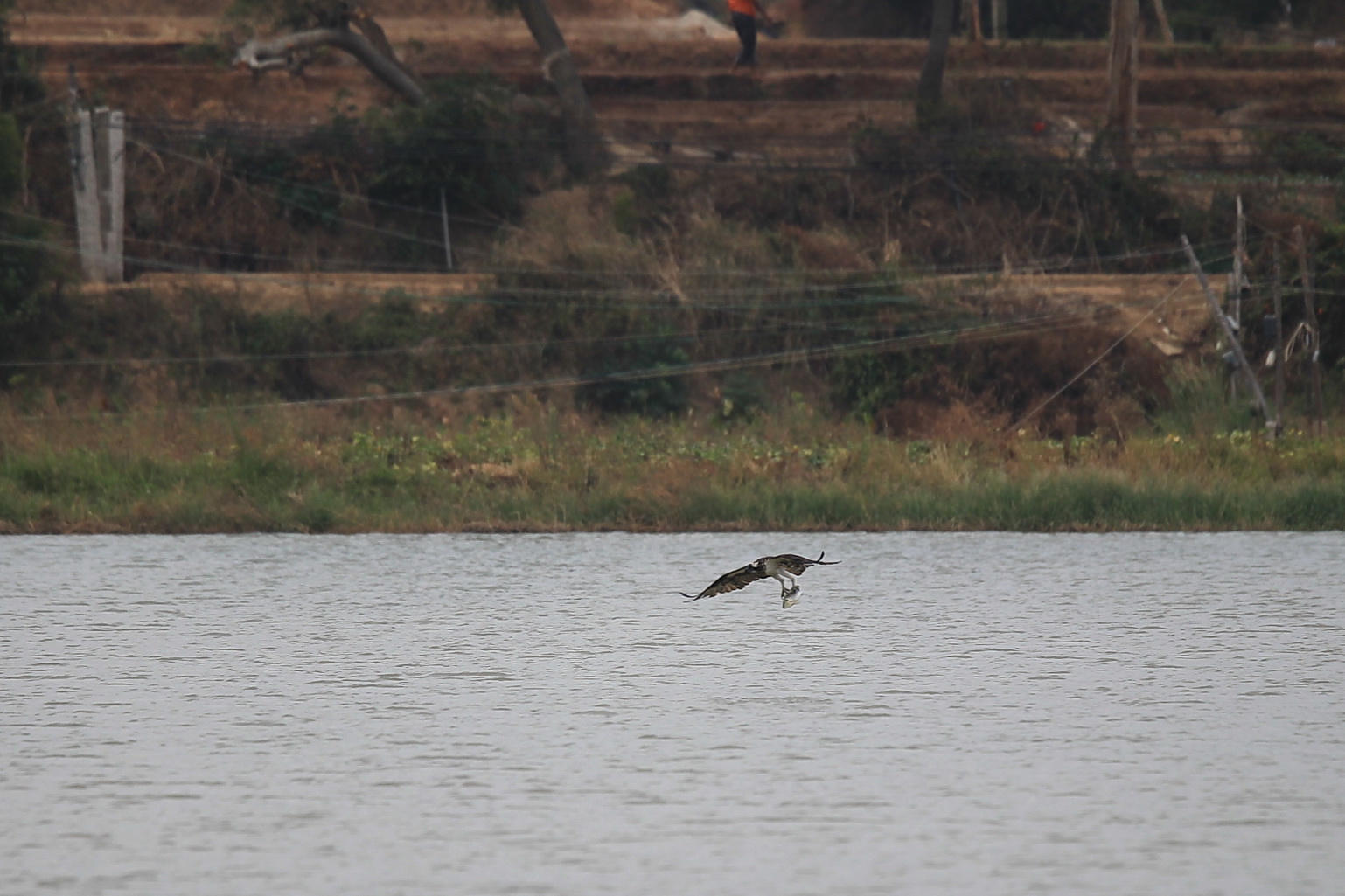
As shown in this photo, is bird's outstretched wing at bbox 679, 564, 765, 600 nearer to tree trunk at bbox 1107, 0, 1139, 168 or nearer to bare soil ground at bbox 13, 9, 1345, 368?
tree trunk at bbox 1107, 0, 1139, 168

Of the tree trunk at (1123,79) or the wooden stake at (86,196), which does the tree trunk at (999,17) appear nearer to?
the tree trunk at (1123,79)

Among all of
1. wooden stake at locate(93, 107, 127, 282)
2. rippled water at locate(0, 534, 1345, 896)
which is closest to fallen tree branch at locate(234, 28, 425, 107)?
wooden stake at locate(93, 107, 127, 282)

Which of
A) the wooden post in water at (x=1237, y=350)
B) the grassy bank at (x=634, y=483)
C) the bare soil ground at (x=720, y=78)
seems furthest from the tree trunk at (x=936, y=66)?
the grassy bank at (x=634, y=483)

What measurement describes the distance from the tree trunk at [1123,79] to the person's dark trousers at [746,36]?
31.5ft

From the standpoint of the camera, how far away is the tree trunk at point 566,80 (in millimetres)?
39938

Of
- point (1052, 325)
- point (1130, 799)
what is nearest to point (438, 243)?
point (1052, 325)

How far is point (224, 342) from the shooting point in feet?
108

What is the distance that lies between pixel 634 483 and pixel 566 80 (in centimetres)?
1990

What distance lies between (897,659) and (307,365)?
790 inches

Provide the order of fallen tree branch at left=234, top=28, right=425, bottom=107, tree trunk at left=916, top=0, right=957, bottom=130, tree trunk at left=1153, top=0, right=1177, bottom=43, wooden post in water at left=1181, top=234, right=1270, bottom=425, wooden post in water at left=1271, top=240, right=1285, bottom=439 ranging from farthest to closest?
tree trunk at left=1153, top=0, right=1177, bottom=43
tree trunk at left=916, top=0, right=957, bottom=130
fallen tree branch at left=234, top=28, right=425, bottom=107
wooden post in water at left=1181, top=234, right=1270, bottom=425
wooden post in water at left=1271, top=240, right=1285, bottom=439

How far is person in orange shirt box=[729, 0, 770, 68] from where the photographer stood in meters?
44.0

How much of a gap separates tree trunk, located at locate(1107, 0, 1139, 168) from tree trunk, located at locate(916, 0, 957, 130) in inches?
150

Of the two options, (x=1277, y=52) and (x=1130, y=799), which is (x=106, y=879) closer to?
(x=1130, y=799)

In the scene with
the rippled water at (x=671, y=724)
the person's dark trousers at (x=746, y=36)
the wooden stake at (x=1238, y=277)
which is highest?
the person's dark trousers at (x=746, y=36)
